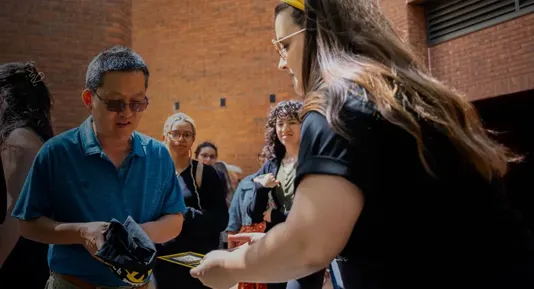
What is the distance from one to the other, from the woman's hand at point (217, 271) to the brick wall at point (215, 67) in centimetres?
950

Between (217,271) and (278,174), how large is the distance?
2402 mm

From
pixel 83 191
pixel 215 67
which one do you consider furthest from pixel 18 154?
pixel 215 67

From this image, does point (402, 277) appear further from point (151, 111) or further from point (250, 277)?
point (151, 111)

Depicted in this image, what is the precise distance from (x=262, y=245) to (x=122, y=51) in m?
1.25

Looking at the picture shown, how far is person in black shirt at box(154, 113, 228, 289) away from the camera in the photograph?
363cm

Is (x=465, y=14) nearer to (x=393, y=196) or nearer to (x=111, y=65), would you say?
(x=111, y=65)

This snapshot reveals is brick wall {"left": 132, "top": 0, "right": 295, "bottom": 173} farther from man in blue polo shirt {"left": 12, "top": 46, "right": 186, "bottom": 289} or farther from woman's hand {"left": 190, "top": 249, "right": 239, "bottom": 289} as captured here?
woman's hand {"left": 190, "top": 249, "right": 239, "bottom": 289}

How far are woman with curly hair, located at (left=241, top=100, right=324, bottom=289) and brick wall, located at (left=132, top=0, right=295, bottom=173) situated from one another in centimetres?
696

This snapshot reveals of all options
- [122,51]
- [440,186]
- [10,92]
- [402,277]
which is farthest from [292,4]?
[10,92]

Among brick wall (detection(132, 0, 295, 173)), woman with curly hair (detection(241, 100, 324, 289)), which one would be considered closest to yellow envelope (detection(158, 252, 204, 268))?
woman with curly hair (detection(241, 100, 324, 289))

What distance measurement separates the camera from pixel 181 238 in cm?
373

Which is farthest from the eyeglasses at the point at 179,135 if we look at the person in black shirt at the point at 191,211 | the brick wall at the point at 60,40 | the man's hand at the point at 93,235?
the brick wall at the point at 60,40

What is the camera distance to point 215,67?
11.4m

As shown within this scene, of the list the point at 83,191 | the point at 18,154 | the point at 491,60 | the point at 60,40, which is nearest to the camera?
the point at 83,191
